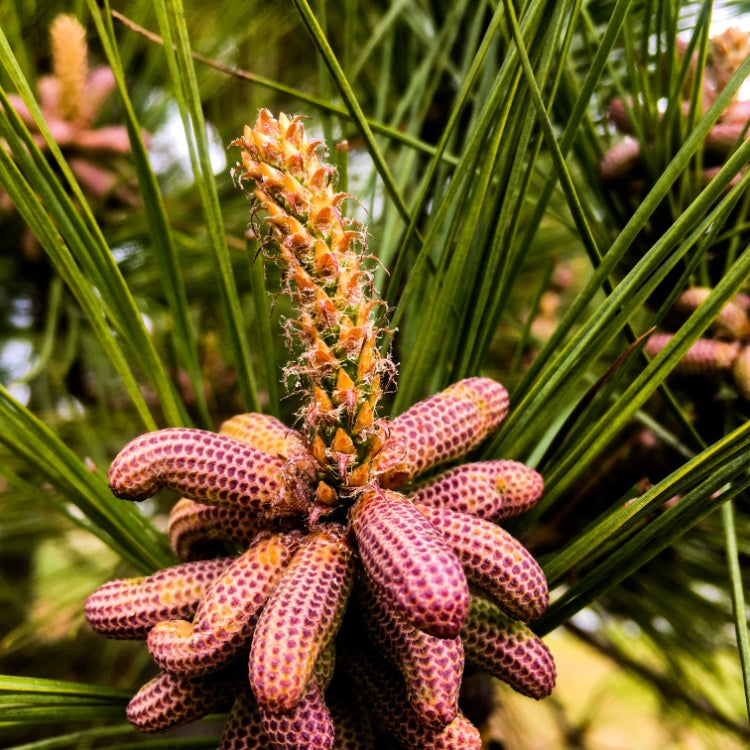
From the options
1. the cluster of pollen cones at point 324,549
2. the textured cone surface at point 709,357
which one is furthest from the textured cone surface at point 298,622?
the textured cone surface at point 709,357

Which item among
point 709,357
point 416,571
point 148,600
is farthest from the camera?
point 709,357

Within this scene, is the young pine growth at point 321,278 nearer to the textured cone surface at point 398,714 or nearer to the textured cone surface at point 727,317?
the textured cone surface at point 398,714

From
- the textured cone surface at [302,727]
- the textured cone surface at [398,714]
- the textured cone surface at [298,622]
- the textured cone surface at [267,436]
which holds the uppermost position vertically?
the textured cone surface at [267,436]

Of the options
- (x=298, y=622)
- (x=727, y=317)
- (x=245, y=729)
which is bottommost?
(x=245, y=729)

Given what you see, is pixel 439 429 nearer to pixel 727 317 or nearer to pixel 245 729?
pixel 245 729

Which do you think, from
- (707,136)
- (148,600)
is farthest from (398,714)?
(707,136)

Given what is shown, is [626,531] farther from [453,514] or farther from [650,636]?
[650,636]

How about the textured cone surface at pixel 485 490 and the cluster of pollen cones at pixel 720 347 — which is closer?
the textured cone surface at pixel 485 490

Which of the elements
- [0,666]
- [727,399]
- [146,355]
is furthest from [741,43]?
[0,666]
